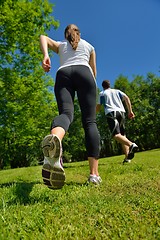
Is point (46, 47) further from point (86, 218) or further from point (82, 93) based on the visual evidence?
point (86, 218)

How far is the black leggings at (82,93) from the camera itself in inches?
133

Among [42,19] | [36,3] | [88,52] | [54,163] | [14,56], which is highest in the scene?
[36,3]

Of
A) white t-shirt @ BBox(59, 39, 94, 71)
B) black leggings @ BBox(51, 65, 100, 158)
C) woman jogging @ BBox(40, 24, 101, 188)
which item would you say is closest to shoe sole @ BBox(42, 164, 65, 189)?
woman jogging @ BBox(40, 24, 101, 188)

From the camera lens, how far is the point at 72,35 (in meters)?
3.80

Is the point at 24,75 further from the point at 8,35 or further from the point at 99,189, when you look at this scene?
the point at 99,189

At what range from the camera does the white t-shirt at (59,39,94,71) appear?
11.9 ft

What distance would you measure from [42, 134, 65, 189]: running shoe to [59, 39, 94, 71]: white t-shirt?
1483 mm

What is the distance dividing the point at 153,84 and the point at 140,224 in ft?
172

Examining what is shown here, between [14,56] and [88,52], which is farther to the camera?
[14,56]

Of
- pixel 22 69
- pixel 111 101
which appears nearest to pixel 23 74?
pixel 22 69

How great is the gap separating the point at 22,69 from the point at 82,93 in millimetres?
14901

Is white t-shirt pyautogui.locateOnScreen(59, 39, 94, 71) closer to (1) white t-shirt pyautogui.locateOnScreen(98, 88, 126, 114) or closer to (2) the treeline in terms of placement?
(1) white t-shirt pyautogui.locateOnScreen(98, 88, 126, 114)

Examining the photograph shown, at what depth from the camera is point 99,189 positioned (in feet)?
10.1

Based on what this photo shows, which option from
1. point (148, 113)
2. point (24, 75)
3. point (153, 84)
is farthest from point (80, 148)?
point (24, 75)
